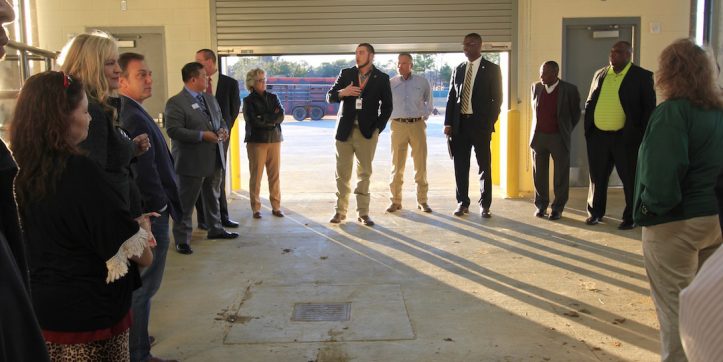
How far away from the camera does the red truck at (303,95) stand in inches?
1213

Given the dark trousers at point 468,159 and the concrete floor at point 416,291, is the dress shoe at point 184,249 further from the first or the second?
the dark trousers at point 468,159

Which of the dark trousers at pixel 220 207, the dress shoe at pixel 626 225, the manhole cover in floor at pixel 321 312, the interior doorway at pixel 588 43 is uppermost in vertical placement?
the interior doorway at pixel 588 43

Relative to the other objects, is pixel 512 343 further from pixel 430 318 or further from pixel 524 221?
pixel 524 221

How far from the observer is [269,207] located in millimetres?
8305

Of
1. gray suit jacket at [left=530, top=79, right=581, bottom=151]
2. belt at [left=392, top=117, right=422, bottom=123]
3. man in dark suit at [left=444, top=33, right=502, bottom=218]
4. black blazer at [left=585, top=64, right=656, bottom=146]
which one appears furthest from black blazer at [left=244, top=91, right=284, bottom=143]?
black blazer at [left=585, top=64, right=656, bottom=146]

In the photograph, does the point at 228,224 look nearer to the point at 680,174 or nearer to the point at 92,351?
the point at 92,351

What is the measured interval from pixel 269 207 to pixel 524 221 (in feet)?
10.4

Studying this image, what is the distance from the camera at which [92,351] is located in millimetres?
2328

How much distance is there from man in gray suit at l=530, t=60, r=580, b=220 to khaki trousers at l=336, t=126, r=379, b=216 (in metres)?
1.94

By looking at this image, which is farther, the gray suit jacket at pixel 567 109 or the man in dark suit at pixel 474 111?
the man in dark suit at pixel 474 111

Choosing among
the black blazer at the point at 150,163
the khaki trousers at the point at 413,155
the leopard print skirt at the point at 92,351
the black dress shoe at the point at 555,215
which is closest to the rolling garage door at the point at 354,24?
the khaki trousers at the point at 413,155

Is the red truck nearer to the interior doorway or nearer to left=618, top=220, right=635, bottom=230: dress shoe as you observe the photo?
the interior doorway

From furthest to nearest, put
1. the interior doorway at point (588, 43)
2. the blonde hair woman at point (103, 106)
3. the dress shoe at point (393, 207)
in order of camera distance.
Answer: the interior doorway at point (588, 43) → the dress shoe at point (393, 207) → the blonde hair woman at point (103, 106)

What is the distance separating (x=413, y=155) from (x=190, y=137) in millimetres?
3088
